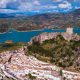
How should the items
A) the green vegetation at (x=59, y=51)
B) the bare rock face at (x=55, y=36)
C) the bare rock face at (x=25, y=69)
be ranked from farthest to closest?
1. the bare rock face at (x=55, y=36)
2. the green vegetation at (x=59, y=51)
3. the bare rock face at (x=25, y=69)

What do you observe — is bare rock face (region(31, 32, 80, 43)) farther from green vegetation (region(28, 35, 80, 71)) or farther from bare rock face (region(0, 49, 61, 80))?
bare rock face (region(0, 49, 61, 80))

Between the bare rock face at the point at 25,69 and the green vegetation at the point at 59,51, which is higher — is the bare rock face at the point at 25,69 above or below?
above

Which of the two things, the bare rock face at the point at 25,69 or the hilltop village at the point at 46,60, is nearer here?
the bare rock face at the point at 25,69

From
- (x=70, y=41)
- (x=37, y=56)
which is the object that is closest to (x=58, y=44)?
(x=70, y=41)

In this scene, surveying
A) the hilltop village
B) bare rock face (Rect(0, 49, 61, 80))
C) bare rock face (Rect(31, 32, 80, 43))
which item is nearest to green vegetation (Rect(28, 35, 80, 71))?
the hilltop village

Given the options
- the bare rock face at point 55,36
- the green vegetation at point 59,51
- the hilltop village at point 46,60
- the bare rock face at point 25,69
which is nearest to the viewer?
the bare rock face at point 25,69

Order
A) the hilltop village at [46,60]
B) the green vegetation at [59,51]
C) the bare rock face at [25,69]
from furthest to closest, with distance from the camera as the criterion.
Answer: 1. the green vegetation at [59,51]
2. the hilltop village at [46,60]
3. the bare rock face at [25,69]

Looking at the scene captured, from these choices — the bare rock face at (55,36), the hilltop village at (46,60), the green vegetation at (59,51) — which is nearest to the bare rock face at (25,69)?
the hilltop village at (46,60)

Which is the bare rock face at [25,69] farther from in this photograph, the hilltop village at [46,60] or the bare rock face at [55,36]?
the bare rock face at [55,36]

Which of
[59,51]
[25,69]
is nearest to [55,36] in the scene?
[59,51]
